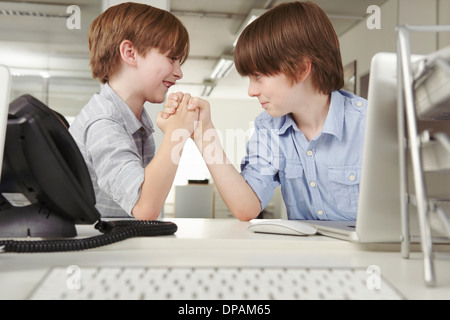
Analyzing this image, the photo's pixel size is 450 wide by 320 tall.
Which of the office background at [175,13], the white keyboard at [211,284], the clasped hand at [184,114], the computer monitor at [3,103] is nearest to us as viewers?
the white keyboard at [211,284]

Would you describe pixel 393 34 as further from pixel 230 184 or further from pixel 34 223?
pixel 34 223

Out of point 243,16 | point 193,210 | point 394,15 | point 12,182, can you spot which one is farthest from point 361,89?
point 12,182

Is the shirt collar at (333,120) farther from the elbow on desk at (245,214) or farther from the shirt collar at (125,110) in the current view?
the shirt collar at (125,110)

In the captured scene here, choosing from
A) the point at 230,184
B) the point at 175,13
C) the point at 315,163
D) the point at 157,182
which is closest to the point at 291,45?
the point at 315,163

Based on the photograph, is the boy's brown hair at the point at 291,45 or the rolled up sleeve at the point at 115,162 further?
the boy's brown hair at the point at 291,45

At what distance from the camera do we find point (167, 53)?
1313mm

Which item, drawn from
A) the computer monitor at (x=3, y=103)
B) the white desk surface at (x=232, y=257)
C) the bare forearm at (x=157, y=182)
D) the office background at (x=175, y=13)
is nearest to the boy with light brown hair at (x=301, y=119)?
the bare forearm at (x=157, y=182)

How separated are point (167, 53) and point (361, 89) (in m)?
3.40

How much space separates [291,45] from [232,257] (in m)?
0.83

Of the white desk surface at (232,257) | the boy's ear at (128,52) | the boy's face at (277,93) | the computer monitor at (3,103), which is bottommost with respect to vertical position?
the white desk surface at (232,257)

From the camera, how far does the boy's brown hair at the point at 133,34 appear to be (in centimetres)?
129

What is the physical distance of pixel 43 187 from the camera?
63 cm

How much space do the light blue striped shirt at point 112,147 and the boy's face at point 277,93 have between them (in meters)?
0.38

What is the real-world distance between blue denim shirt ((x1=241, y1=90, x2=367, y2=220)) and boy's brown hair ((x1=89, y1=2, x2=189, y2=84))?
393 millimetres
